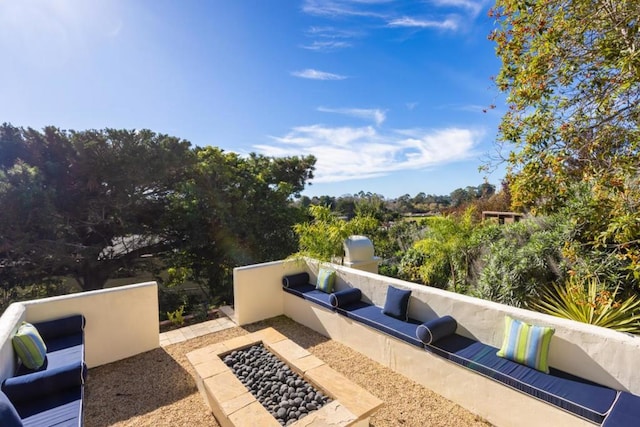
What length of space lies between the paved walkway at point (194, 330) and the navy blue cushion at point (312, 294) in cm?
149

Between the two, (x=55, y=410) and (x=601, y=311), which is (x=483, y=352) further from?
(x=55, y=410)

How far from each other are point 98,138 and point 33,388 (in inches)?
374

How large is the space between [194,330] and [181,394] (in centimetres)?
210

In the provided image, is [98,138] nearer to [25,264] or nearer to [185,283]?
[25,264]

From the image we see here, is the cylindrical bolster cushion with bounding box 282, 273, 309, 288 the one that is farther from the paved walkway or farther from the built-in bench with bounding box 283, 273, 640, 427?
the built-in bench with bounding box 283, 273, 640, 427

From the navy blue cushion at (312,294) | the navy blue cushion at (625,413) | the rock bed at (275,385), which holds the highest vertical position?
the navy blue cushion at (312,294)

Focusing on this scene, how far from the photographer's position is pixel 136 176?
10430 millimetres

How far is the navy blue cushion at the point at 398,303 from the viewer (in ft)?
15.7

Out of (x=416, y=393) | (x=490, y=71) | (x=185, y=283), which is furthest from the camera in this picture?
(x=185, y=283)

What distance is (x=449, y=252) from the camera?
7.11 m

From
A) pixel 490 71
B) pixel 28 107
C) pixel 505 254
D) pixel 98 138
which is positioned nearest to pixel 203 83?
pixel 98 138

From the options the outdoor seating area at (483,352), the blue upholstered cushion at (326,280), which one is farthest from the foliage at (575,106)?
the blue upholstered cushion at (326,280)

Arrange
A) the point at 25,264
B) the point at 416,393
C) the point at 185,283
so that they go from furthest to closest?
the point at 185,283 → the point at 25,264 → the point at 416,393

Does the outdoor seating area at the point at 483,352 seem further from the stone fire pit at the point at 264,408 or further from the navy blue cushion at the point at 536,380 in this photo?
the stone fire pit at the point at 264,408
